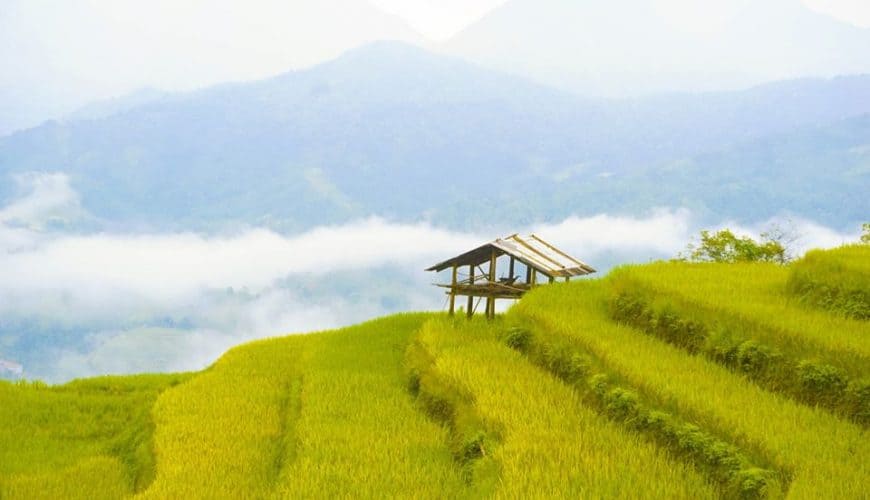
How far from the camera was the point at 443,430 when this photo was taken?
42.7ft

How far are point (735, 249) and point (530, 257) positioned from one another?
1458 cm

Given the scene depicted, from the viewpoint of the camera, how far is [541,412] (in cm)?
1169

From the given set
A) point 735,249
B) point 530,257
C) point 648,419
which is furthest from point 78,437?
point 735,249

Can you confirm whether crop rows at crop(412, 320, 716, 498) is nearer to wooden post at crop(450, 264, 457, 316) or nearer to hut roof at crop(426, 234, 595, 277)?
hut roof at crop(426, 234, 595, 277)

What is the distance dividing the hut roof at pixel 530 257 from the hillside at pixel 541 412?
61 cm

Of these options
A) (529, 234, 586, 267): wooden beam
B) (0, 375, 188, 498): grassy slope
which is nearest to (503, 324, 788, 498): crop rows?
(529, 234, 586, 267): wooden beam

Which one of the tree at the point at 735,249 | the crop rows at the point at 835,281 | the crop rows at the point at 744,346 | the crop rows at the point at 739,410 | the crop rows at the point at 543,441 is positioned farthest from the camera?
the tree at the point at 735,249

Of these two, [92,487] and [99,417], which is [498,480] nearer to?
[92,487]

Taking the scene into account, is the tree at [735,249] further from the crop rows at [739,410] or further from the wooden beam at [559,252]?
the crop rows at [739,410]

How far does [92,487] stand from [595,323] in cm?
941

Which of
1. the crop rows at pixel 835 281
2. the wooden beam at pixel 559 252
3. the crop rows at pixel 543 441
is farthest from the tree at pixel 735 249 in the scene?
the crop rows at pixel 543 441

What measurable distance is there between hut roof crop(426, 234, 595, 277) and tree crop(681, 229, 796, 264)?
11281mm

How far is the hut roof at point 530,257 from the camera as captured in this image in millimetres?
19875

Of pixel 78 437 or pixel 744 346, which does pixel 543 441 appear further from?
pixel 78 437
